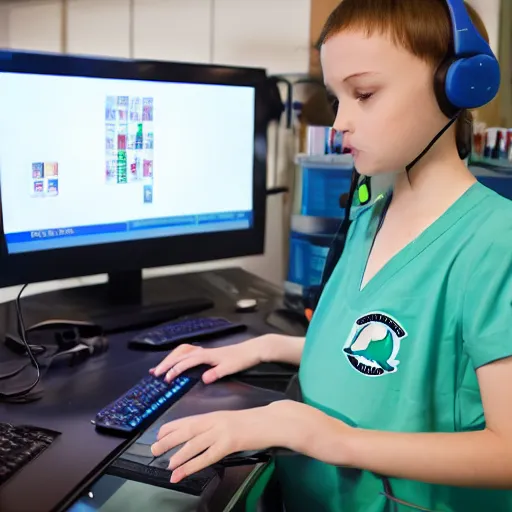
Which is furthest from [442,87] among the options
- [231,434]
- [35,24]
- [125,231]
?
[35,24]

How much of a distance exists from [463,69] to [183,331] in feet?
2.13

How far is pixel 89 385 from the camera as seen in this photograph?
92cm

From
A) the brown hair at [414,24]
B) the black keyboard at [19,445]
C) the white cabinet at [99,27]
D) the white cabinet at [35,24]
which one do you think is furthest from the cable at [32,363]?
the white cabinet at [35,24]

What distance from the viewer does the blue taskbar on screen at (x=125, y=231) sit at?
1086 millimetres

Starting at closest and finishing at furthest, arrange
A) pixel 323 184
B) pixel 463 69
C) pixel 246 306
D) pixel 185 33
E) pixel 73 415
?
pixel 463 69 → pixel 73 415 → pixel 246 306 → pixel 323 184 → pixel 185 33

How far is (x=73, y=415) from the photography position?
82 centimetres

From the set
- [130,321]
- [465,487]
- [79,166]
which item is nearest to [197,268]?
[130,321]

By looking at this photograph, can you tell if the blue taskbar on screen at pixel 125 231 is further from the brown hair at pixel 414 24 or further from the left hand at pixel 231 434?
the brown hair at pixel 414 24

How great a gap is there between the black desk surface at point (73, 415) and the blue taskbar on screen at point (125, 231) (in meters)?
0.17

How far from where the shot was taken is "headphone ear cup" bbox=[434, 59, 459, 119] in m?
0.70

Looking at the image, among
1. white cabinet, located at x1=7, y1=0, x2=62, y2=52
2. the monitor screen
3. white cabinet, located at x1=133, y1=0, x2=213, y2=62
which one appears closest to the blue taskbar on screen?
the monitor screen

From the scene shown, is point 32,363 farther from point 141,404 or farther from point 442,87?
point 442,87

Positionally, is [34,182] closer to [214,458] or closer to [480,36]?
[214,458]

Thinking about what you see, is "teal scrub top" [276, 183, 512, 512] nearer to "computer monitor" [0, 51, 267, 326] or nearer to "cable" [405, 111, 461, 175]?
"cable" [405, 111, 461, 175]
